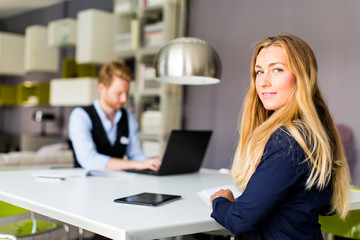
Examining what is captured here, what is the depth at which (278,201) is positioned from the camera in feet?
4.14

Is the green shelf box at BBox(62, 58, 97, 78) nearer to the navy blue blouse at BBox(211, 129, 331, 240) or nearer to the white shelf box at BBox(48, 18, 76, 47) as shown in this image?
the white shelf box at BBox(48, 18, 76, 47)

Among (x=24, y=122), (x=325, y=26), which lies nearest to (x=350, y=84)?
(x=325, y=26)

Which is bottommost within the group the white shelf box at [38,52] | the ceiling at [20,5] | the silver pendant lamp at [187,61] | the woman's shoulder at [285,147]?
the woman's shoulder at [285,147]

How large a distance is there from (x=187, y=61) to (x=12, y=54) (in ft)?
20.0

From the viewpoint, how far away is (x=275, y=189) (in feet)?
4.09

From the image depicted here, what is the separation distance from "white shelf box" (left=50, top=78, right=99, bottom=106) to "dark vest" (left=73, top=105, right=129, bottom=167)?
8.73 feet

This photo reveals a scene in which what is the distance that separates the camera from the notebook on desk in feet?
7.77

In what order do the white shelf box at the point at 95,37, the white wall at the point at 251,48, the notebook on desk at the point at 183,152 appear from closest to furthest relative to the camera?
1. the notebook on desk at the point at 183,152
2. the white wall at the point at 251,48
3. the white shelf box at the point at 95,37

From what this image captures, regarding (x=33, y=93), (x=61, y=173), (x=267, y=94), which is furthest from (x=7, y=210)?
(x=33, y=93)

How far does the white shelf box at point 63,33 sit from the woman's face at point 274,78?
5150mm

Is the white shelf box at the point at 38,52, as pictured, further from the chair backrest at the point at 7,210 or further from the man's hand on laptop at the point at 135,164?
the chair backrest at the point at 7,210

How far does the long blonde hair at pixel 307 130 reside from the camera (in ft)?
4.30

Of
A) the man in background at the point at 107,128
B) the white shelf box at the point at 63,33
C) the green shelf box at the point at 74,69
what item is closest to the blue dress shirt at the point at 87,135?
the man in background at the point at 107,128

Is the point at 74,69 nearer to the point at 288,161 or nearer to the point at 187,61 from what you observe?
the point at 187,61
